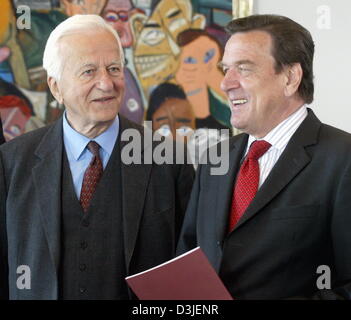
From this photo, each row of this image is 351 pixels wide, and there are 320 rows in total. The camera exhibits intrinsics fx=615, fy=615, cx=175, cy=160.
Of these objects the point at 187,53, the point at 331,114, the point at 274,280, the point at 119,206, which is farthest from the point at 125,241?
the point at 331,114

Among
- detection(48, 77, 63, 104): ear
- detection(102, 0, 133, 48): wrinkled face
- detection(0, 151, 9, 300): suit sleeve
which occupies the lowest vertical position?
detection(0, 151, 9, 300): suit sleeve

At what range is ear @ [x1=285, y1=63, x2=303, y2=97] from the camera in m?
1.85

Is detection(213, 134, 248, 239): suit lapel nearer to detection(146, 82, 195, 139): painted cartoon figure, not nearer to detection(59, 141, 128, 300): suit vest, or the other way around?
detection(59, 141, 128, 300): suit vest

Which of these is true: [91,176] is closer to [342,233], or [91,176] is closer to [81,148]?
[81,148]

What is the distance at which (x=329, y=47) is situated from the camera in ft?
10.6

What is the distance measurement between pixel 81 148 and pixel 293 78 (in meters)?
0.69

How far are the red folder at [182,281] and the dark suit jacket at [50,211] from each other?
0.98 feet

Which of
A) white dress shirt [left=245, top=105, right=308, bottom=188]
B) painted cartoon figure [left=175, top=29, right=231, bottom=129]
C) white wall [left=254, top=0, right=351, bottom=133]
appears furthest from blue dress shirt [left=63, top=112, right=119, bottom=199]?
white wall [left=254, top=0, right=351, bottom=133]

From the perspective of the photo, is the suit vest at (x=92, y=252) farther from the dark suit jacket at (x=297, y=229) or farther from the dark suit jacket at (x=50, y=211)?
the dark suit jacket at (x=297, y=229)

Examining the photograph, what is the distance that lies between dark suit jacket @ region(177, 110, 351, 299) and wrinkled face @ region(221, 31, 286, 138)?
0.41 ft

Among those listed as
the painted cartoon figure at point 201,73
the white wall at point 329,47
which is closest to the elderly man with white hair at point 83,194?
the painted cartoon figure at point 201,73

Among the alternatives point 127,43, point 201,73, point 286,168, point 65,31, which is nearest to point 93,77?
point 65,31

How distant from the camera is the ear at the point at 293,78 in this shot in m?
1.85

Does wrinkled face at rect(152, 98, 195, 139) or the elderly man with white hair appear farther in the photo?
wrinkled face at rect(152, 98, 195, 139)
